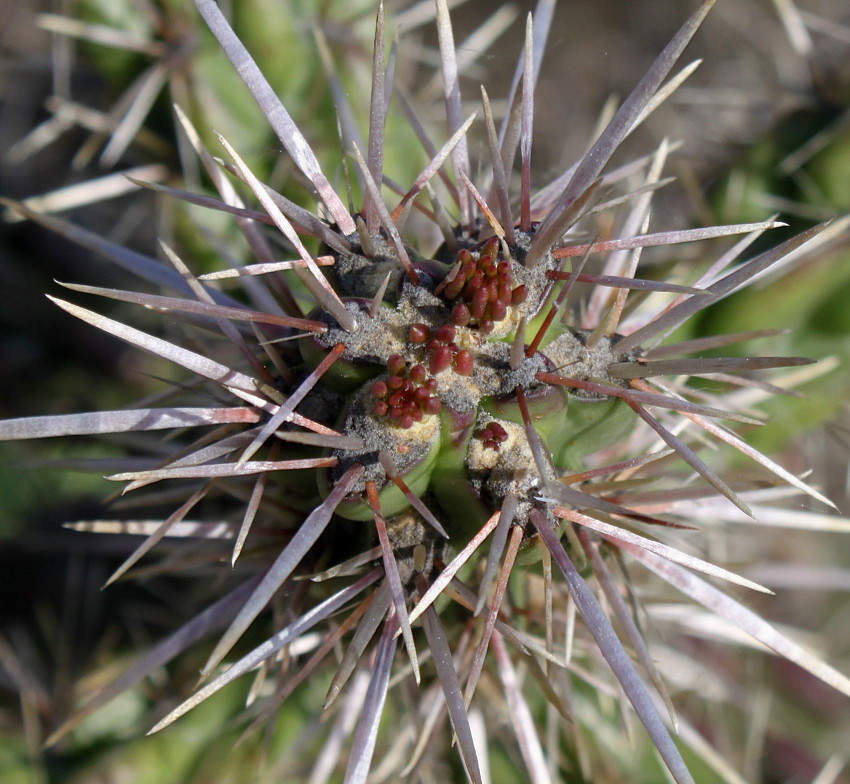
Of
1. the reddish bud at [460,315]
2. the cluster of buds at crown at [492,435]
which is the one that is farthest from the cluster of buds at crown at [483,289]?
the cluster of buds at crown at [492,435]

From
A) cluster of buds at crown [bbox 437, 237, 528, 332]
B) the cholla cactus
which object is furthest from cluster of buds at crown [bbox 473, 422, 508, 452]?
cluster of buds at crown [bbox 437, 237, 528, 332]

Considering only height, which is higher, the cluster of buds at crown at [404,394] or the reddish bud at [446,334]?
the reddish bud at [446,334]

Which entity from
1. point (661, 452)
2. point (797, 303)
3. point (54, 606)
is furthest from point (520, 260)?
point (54, 606)

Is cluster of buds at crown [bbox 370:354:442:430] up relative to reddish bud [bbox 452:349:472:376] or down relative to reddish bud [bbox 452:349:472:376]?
down

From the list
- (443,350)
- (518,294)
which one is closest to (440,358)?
(443,350)

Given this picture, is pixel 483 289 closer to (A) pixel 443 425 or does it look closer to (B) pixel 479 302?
(B) pixel 479 302

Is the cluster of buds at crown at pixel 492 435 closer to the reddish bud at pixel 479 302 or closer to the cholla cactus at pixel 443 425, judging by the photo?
the cholla cactus at pixel 443 425

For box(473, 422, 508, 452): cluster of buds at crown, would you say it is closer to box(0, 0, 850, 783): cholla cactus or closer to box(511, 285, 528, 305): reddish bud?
box(0, 0, 850, 783): cholla cactus
